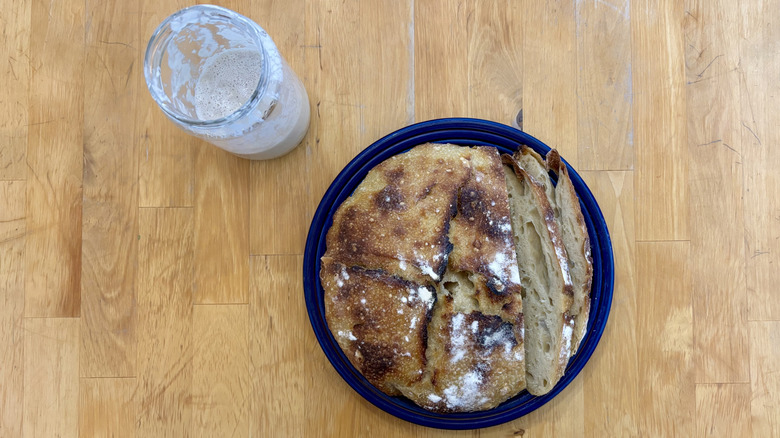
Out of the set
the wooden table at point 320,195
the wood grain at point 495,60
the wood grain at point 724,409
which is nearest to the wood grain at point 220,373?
the wooden table at point 320,195

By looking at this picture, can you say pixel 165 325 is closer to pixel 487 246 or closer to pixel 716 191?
pixel 487 246

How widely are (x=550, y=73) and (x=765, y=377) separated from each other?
0.86 m

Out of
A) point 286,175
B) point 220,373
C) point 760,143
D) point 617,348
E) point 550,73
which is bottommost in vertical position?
point 220,373

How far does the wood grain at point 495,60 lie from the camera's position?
1.16 meters

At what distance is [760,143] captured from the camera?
1171 mm

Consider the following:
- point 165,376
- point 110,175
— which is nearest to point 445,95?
point 110,175

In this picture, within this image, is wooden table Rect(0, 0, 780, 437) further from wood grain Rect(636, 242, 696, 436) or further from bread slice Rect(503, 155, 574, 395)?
bread slice Rect(503, 155, 574, 395)

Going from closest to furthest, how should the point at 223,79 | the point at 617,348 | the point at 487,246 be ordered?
the point at 487,246
the point at 223,79
the point at 617,348

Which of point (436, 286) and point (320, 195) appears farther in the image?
point (320, 195)

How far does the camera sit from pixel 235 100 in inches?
39.9

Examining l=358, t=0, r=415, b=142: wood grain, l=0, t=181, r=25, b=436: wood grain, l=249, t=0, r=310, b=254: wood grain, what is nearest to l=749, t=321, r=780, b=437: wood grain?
l=358, t=0, r=415, b=142: wood grain

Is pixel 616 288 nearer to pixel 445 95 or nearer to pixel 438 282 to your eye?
pixel 438 282

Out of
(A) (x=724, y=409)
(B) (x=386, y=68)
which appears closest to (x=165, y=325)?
(B) (x=386, y=68)

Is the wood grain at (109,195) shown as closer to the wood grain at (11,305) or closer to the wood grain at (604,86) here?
the wood grain at (11,305)
